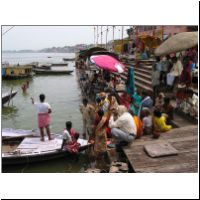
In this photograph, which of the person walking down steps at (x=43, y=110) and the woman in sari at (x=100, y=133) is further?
the person walking down steps at (x=43, y=110)

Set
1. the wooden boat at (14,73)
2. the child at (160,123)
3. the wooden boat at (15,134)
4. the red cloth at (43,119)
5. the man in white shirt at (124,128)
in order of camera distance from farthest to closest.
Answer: the wooden boat at (14,73) → the wooden boat at (15,134) → the red cloth at (43,119) → the child at (160,123) → the man in white shirt at (124,128)

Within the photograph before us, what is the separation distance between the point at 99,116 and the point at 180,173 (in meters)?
2.36

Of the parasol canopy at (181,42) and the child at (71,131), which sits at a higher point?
the parasol canopy at (181,42)

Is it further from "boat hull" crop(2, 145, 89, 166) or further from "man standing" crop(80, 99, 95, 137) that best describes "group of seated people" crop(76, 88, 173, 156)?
"boat hull" crop(2, 145, 89, 166)

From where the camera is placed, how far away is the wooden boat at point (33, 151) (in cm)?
772

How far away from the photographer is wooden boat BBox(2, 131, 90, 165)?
7723 mm

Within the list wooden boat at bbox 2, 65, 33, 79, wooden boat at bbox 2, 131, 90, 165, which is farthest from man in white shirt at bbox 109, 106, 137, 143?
wooden boat at bbox 2, 65, 33, 79

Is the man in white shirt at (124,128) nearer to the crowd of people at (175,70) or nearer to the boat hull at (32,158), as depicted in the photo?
the boat hull at (32,158)

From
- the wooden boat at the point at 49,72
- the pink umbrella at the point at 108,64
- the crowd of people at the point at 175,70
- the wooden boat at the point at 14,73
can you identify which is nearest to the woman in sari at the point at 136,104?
the pink umbrella at the point at 108,64

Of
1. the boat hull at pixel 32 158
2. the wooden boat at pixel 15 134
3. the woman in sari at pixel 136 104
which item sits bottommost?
the boat hull at pixel 32 158

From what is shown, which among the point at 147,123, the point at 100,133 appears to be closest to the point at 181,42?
the point at 147,123

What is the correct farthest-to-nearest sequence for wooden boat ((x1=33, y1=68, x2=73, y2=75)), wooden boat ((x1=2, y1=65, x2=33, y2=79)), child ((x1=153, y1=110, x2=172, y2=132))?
wooden boat ((x1=33, y1=68, x2=73, y2=75)), wooden boat ((x1=2, y1=65, x2=33, y2=79)), child ((x1=153, y1=110, x2=172, y2=132))

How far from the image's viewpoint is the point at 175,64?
9453 mm
